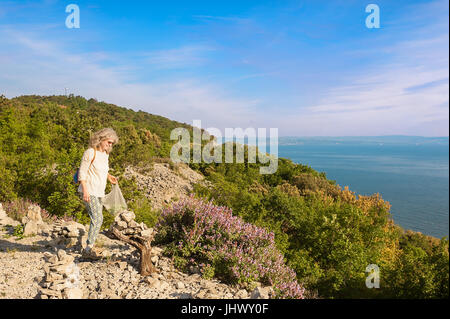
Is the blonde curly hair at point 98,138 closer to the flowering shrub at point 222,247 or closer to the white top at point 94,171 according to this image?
the white top at point 94,171

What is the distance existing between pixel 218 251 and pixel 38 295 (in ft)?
7.83

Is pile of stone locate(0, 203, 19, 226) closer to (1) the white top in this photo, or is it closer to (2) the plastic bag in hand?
(2) the plastic bag in hand

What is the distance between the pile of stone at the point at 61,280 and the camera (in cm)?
298

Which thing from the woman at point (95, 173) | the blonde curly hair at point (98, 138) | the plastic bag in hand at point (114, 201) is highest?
the blonde curly hair at point (98, 138)

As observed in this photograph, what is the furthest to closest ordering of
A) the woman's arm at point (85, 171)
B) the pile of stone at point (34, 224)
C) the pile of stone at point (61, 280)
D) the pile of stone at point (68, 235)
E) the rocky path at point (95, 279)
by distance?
the pile of stone at point (34, 224) < the pile of stone at point (68, 235) < the woman's arm at point (85, 171) < the rocky path at point (95, 279) < the pile of stone at point (61, 280)

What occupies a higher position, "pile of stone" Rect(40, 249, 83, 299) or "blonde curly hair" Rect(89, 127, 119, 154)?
"blonde curly hair" Rect(89, 127, 119, 154)

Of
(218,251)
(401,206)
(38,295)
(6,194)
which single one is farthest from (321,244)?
(401,206)

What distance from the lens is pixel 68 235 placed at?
503 centimetres

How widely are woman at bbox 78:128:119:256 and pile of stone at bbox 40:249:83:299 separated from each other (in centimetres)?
64

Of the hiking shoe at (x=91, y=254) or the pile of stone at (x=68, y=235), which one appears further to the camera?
the pile of stone at (x=68, y=235)

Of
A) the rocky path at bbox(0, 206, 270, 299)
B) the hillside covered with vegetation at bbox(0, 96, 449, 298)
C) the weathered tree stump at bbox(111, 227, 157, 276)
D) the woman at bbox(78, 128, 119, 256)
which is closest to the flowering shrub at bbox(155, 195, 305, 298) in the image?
the hillside covered with vegetation at bbox(0, 96, 449, 298)

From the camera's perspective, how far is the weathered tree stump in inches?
150

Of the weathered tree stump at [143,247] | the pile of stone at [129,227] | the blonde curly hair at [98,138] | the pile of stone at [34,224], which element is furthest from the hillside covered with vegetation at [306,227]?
the blonde curly hair at [98,138]
